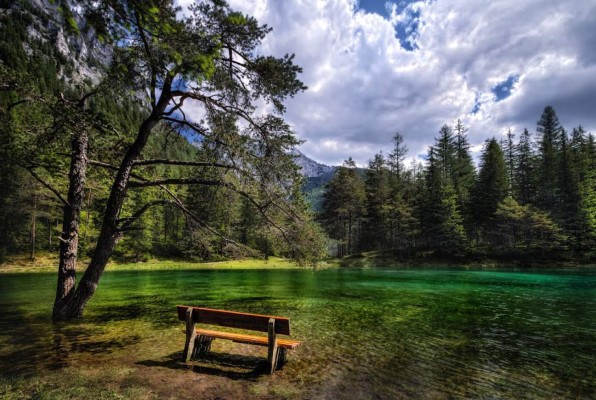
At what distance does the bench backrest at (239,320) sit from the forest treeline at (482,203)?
63.0 metres

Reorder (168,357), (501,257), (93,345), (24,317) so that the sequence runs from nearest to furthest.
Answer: (168,357), (93,345), (24,317), (501,257)

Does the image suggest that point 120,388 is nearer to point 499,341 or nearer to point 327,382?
→ point 327,382

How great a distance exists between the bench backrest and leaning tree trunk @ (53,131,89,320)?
6.73 m

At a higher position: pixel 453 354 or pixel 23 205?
pixel 23 205

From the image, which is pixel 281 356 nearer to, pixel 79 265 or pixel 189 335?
pixel 189 335

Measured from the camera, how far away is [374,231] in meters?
79.6

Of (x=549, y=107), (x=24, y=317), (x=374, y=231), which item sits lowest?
(x=24, y=317)

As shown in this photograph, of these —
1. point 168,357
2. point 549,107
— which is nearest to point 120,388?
point 168,357

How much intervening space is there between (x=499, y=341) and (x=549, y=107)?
295 feet

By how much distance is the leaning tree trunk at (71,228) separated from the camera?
12.3 m

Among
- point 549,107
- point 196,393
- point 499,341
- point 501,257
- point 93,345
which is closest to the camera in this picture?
point 196,393

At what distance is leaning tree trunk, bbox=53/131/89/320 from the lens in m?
12.3

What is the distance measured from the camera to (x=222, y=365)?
8.06 metres

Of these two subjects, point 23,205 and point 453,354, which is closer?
point 453,354
